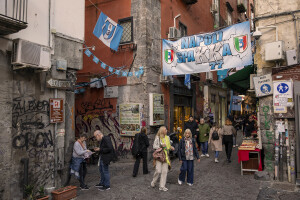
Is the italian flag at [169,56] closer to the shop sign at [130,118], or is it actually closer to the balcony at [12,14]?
the shop sign at [130,118]

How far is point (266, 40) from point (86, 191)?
7028 millimetres

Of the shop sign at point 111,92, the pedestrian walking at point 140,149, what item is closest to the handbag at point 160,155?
the pedestrian walking at point 140,149

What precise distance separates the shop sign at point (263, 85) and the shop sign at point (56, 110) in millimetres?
5915

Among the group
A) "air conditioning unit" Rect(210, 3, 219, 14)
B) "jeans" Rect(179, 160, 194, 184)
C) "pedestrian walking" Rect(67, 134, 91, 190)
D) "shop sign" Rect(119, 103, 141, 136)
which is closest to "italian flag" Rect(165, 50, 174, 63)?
"shop sign" Rect(119, 103, 141, 136)

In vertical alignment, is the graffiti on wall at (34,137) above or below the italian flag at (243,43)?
below

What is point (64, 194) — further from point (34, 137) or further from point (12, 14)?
point (12, 14)

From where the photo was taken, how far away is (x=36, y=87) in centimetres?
659

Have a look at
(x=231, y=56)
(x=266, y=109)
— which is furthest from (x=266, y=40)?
(x=266, y=109)

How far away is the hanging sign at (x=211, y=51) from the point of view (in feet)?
26.5

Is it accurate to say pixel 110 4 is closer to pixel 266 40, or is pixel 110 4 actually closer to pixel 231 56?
pixel 231 56

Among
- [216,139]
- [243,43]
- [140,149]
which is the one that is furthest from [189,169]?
[243,43]

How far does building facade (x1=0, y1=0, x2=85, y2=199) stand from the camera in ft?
19.0

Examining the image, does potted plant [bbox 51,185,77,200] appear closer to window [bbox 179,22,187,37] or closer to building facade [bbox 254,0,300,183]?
building facade [bbox 254,0,300,183]

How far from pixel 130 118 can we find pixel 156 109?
1228 mm
